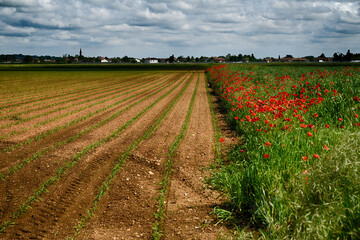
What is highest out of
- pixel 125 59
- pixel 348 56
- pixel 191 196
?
pixel 125 59

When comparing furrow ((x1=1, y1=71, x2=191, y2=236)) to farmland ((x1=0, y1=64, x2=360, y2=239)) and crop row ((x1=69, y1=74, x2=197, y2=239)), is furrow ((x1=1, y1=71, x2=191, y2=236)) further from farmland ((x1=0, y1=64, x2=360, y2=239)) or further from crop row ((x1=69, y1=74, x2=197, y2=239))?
crop row ((x1=69, y1=74, x2=197, y2=239))

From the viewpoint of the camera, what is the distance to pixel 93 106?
16125 millimetres

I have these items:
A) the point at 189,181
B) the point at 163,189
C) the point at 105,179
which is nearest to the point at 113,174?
the point at 105,179

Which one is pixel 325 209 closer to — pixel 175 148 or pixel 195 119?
pixel 175 148

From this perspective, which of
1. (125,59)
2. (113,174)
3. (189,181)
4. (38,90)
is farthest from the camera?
(125,59)

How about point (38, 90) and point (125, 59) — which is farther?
point (125, 59)

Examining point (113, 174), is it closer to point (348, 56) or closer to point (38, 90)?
point (38, 90)

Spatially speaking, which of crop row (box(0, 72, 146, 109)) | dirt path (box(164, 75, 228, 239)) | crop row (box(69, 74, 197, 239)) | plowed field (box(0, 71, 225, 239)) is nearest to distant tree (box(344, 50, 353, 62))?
crop row (box(0, 72, 146, 109))

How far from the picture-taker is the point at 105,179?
20.5ft

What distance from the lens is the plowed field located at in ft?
14.8

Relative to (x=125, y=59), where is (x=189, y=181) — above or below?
below

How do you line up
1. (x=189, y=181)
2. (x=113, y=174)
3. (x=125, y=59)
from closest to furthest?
(x=189, y=181) → (x=113, y=174) → (x=125, y=59)

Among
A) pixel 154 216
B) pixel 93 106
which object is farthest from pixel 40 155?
pixel 93 106

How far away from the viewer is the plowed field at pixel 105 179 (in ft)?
14.8
